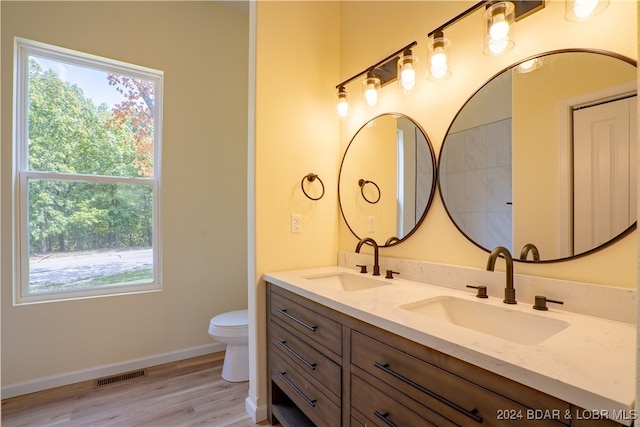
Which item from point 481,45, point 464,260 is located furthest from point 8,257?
point 481,45

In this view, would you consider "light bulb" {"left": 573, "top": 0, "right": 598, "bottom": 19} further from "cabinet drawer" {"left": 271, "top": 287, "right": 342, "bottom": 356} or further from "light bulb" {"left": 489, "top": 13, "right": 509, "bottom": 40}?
"cabinet drawer" {"left": 271, "top": 287, "right": 342, "bottom": 356}

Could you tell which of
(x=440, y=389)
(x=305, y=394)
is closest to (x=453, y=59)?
(x=440, y=389)

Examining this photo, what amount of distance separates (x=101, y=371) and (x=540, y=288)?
288cm

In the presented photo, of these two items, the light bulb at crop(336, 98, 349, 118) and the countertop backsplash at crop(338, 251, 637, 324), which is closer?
the countertop backsplash at crop(338, 251, 637, 324)

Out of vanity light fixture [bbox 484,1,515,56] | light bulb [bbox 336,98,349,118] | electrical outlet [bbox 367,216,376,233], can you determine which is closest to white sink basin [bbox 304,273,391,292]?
electrical outlet [bbox 367,216,376,233]

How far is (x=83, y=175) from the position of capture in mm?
2289

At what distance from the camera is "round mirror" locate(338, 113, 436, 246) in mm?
1685

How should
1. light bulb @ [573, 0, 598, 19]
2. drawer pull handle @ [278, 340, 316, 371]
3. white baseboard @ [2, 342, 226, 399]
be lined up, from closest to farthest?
light bulb @ [573, 0, 598, 19], drawer pull handle @ [278, 340, 316, 371], white baseboard @ [2, 342, 226, 399]

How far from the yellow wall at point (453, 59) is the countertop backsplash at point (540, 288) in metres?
0.04

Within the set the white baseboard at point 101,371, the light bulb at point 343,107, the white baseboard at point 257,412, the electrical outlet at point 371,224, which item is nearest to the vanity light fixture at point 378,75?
the light bulb at point 343,107

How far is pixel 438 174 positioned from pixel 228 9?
254 cm

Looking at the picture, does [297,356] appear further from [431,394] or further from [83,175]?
[83,175]

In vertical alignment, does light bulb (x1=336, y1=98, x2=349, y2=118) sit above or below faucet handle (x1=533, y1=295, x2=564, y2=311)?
above

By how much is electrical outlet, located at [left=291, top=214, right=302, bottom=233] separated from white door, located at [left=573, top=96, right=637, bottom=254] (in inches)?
54.6
